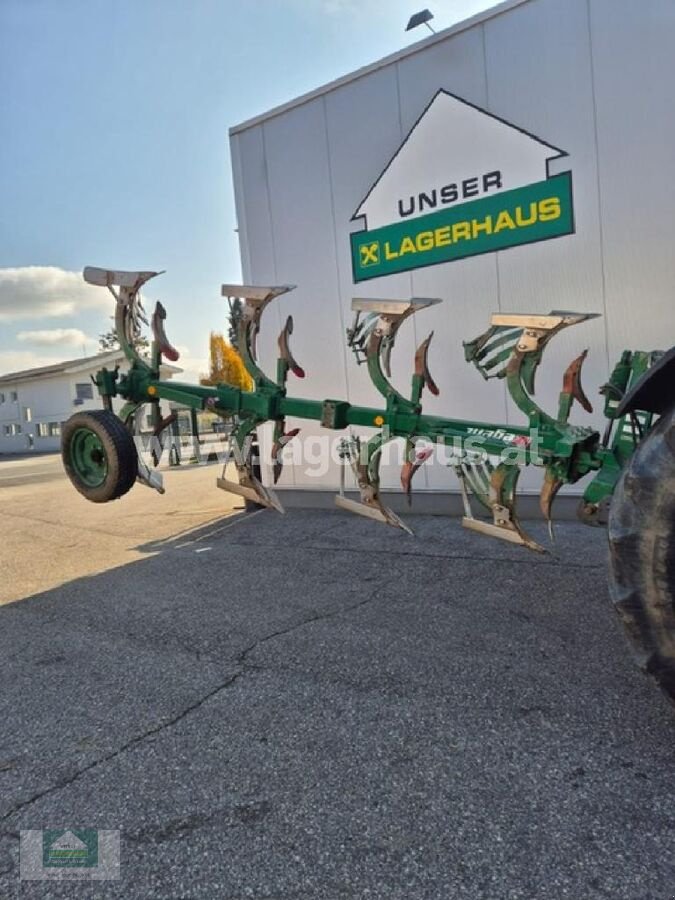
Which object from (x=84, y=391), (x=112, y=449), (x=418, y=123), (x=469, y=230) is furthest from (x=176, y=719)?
(x=84, y=391)

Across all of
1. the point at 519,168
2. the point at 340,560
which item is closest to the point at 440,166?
the point at 519,168

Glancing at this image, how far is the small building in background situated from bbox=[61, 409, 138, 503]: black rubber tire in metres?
30.1

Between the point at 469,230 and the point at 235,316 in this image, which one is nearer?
the point at 235,316

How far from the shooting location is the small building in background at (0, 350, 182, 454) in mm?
33594

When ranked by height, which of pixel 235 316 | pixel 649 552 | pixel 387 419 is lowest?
pixel 649 552

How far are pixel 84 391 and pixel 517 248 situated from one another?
106 ft

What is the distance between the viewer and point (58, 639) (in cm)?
393

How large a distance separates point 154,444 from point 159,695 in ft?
5.98

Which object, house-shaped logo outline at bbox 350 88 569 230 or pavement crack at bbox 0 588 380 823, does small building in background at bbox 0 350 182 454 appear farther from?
pavement crack at bbox 0 588 380 823

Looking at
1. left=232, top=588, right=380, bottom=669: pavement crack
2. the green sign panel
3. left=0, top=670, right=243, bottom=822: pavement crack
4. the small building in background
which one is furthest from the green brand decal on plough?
the small building in background

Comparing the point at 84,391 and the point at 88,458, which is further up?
the point at 84,391

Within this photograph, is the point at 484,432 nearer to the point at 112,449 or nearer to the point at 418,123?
the point at 112,449

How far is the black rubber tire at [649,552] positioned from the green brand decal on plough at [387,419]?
87 centimetres

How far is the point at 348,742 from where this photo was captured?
2506 mm
